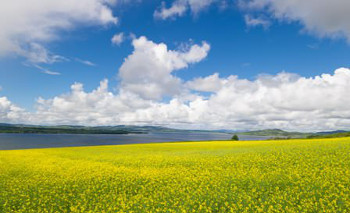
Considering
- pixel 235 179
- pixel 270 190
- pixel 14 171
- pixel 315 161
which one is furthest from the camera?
pixel 14 171

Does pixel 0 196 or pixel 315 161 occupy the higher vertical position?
pixel 315 161

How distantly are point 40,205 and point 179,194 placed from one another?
7.94 metres

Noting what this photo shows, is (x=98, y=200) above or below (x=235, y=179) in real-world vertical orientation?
below

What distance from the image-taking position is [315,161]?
1647cm

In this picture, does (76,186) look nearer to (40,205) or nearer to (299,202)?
(40,205)

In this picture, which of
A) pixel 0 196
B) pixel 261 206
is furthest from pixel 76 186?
pixel 261 206

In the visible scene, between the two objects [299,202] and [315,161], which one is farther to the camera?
[315,161]

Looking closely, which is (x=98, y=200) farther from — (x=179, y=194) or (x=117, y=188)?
(x=179, y=194)

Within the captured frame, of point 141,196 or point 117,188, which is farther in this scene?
point 117,188

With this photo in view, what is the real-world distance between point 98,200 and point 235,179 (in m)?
8.87

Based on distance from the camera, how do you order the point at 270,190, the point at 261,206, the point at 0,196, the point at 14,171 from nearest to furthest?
the point at 261,206
the point at 270,190
the point at 0,196
the point at 14,171

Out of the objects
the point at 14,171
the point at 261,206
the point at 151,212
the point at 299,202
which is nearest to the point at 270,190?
the point at 299,202

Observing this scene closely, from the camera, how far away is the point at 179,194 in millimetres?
11477

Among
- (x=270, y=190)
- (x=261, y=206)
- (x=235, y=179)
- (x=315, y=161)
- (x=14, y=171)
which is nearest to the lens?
(x=261, y=206)
